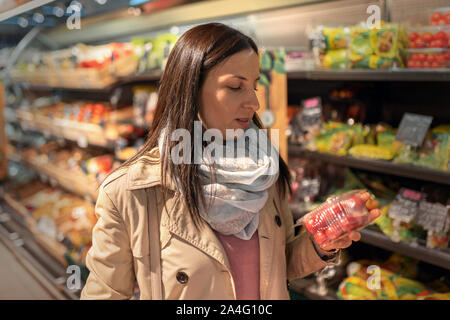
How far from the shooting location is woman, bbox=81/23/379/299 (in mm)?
1096

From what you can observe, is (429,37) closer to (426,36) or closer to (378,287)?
(426,36)

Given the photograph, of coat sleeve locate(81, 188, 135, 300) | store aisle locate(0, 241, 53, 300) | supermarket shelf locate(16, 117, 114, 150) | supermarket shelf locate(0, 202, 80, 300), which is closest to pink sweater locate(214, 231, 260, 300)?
coat sleeve locate(81, 188, 135, 300)

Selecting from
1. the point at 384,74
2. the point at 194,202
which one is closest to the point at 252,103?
the point at 194,202

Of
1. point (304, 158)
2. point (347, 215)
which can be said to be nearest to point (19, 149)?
point (304, 158)

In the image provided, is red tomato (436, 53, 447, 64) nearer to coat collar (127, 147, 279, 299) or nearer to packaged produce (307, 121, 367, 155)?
packaged produce (307, 121, 367, 155)

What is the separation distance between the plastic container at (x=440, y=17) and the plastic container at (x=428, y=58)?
13 cm

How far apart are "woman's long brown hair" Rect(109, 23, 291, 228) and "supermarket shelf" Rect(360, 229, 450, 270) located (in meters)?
1.33

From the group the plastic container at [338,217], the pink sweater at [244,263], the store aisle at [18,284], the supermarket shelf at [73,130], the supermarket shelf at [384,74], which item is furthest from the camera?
the supermarket shelf at [73,130]

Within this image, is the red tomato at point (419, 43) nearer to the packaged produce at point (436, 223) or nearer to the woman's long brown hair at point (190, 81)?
the packaged produce at point (436, 223)

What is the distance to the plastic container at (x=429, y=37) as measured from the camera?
6.21 feet

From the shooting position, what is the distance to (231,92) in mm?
1092

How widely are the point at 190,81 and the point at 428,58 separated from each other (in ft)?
4.30

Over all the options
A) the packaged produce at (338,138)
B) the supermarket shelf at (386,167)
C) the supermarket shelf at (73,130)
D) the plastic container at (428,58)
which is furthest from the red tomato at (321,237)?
the supermarket shelf at (73,130)

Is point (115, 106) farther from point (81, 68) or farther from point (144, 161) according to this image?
point (144, 161)
